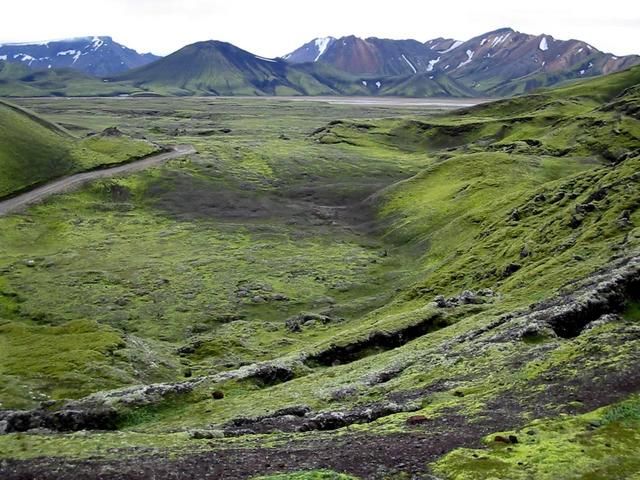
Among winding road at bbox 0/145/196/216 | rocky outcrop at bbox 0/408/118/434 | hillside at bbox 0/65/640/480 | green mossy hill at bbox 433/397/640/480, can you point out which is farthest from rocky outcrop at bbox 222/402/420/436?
winding road at bbox 0/145/196/216

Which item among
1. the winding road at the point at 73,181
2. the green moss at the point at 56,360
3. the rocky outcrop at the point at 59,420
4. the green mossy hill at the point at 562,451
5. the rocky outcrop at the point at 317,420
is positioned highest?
the winding road at the point at 73,181

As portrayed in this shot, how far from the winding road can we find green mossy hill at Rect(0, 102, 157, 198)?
3172 millimetres

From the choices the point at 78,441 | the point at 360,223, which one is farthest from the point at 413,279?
the point at 78,441

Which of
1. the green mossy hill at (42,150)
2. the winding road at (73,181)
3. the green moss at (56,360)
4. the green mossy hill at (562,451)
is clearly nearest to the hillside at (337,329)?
the green mossy hill at (562,451)

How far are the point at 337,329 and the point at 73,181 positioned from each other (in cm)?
10670

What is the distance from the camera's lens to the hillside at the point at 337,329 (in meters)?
26.0

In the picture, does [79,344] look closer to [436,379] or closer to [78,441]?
[78,441]

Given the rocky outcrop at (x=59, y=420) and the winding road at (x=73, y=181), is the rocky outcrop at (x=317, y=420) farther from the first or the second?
the winding road at (x=73, y=181)

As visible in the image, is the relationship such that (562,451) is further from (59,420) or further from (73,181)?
(73,181)

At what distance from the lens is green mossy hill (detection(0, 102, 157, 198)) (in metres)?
149

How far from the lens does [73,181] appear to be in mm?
151000

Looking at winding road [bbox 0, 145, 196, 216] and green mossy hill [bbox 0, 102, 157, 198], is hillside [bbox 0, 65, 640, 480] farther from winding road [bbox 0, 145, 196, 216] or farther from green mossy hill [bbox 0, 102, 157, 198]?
green mossy hill [bbox 0, 102, 157, 198]

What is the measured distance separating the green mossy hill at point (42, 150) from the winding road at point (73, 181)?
317 centimetres

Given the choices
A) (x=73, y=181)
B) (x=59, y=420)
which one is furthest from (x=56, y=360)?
(x=73, y=181)
